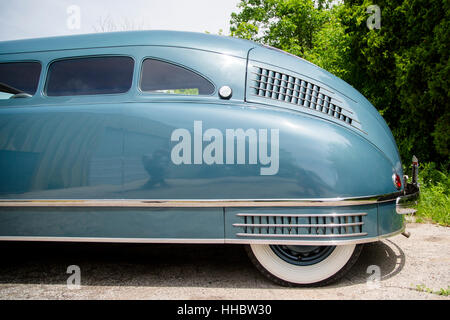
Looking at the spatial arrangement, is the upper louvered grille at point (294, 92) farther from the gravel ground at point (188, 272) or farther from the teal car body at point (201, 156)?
the gravel ground at point (188, 272)

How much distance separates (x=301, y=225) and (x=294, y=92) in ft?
3.09

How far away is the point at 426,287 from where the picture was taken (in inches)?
94.0

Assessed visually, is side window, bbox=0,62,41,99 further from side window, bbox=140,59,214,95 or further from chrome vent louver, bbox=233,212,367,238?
chrome vent louver, bbox=233,212,367,238

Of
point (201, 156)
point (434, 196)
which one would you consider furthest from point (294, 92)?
point (434, 196)

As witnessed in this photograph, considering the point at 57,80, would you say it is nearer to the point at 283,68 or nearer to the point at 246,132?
the point at 246,132

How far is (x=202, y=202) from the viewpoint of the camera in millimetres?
2285

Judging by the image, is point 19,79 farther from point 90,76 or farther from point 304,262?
point 304,262

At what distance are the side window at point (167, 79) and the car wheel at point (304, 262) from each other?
1.26m

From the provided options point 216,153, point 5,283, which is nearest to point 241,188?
point 216,153

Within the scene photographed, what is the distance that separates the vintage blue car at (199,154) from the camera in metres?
2.24

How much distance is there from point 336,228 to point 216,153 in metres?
0.94

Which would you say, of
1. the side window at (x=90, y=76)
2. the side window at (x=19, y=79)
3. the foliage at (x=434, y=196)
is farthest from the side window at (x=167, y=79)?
the foliage at (x=434, y=196)
